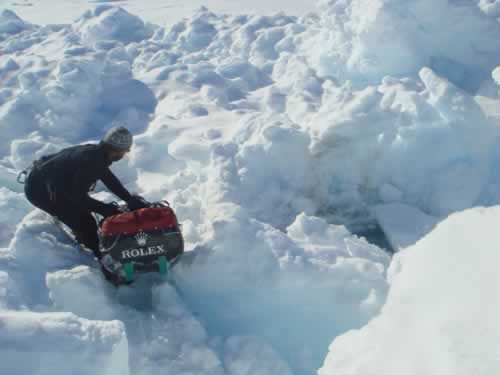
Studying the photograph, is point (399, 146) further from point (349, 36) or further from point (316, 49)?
point (316, 49)

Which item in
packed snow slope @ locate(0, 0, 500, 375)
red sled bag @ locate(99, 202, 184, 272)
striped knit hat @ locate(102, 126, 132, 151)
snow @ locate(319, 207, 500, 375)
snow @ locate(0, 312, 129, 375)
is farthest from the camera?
striped knit hat @ locate(102, 126, 132, 151)

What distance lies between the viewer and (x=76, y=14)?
16.2m

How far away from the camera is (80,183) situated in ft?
9.37

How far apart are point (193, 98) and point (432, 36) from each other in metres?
3.23

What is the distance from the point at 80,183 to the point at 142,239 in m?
0.53

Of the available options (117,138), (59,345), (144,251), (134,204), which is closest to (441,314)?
(59,345)

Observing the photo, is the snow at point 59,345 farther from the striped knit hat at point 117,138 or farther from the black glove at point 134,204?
the striped knit hat at point 117,138

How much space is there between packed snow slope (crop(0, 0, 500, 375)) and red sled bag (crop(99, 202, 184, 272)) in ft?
0.49

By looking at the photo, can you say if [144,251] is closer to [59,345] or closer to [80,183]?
[80,183]

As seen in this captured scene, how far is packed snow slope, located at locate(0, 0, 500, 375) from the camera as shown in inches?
75.3

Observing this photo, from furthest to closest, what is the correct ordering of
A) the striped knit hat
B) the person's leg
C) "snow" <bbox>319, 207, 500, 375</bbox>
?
the person's leg < the striped knit hat < "snow" <bbox>319, 207, 500, 375</bbox>

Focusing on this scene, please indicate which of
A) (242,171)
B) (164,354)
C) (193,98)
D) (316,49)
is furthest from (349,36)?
(164,354)

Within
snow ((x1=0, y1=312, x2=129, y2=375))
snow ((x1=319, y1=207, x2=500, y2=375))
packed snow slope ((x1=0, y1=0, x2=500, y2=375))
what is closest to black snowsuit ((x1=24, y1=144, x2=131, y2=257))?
packed snow slope ((x1=0, y1=0, x2=500, y2=375))

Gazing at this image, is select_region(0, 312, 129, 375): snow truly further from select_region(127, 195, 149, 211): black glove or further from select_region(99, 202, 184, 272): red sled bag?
select_region(127, 195, 149, 211): black glove
